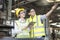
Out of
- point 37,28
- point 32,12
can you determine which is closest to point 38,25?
point 37,28

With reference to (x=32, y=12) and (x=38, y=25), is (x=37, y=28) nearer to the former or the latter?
(x=38, y=25)

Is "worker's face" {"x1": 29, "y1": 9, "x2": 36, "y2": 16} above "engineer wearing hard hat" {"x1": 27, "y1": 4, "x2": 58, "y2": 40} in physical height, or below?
above

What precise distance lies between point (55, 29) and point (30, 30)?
0.28 metres

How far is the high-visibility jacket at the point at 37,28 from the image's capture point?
1.58m

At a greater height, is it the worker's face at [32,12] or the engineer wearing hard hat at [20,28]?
the worker's face at [32,12]

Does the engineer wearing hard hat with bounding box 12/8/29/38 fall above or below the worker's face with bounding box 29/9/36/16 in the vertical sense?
below

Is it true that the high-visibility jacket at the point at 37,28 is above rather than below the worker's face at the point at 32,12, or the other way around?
below

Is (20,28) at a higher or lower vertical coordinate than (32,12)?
lower

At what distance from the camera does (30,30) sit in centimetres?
162

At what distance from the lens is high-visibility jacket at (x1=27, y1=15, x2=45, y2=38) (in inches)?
62.2

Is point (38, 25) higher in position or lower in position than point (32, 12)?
lower

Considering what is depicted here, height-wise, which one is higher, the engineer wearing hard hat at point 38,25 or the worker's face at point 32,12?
the worker's face at point 32,12

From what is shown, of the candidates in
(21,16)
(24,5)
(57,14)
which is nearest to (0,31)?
(21,16)

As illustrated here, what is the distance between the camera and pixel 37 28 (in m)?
1.59
